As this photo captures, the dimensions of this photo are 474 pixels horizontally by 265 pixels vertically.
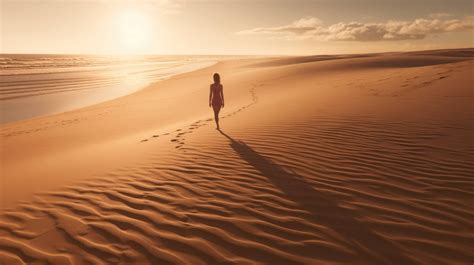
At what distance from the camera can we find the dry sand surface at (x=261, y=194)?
3498mm

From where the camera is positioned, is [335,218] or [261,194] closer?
[335,218]

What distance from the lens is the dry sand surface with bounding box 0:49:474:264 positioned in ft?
11.5

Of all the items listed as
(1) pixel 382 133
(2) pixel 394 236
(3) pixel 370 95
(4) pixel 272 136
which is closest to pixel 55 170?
(4) pixel 272 136

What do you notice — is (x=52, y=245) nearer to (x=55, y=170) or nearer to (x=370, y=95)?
(x=55, y=170)

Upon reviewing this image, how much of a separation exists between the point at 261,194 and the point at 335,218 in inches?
43.3

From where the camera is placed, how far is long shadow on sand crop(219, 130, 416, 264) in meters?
3.31

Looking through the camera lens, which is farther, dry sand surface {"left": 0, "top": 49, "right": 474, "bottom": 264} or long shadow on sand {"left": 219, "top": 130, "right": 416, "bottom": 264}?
dry sand surface {"left": 0, "top": 49, "right": 474, "bottom": 264}

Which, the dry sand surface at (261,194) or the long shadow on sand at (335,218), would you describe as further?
the dry sand surface at (261,194)

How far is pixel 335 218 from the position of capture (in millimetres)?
3939

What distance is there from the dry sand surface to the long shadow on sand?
0.6 inches

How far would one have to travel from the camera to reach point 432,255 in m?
3.29

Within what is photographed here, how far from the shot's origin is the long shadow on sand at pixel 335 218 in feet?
10.9

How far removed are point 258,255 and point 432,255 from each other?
5.62 ft

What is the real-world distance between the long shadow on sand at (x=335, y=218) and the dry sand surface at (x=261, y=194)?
16 mm
